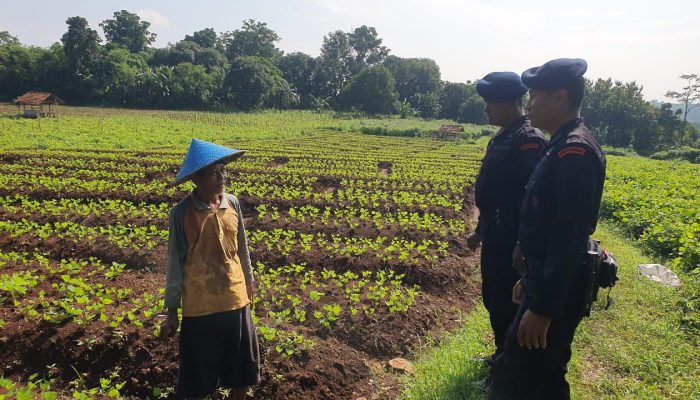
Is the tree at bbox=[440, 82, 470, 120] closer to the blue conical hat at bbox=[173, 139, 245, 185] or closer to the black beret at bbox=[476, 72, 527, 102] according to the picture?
the black beret at bbox=[476, 72, 527, 102]

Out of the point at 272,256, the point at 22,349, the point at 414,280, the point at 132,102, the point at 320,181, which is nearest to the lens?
the point at 22,349

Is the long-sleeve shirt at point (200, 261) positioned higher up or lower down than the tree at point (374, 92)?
lower down

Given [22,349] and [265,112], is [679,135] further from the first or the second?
[22,349]

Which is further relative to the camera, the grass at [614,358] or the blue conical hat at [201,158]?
the grass at [614,358]

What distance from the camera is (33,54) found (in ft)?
177

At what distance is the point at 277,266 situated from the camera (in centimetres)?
663

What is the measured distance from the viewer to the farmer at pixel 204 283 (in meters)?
2.82

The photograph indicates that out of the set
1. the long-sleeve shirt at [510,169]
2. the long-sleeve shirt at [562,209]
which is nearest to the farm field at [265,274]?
the long-sleeve shirt at [510,169]

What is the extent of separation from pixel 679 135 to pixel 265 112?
51990 mm

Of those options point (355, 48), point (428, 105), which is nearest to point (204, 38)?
point (355, 48)

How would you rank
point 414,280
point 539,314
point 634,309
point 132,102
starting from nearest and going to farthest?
point 539,314 < point 634,309 < point 414,280 < point 132,102

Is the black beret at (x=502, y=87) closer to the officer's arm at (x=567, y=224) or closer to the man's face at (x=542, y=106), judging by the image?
the man's face at (x=542, y=106)

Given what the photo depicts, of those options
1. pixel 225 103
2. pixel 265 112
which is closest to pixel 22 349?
pixel 265 112

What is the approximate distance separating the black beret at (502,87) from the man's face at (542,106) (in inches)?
29.7
